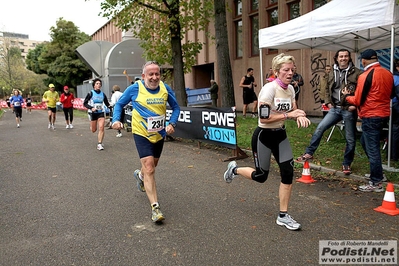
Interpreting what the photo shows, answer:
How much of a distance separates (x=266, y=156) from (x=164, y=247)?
1591mm

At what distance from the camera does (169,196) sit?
18.4ft

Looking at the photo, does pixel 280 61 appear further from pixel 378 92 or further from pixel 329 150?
pixel 329 150

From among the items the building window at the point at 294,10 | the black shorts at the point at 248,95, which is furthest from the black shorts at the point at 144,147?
the building window at the point at 294,10

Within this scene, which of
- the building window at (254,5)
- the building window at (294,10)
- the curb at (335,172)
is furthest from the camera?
the building window at (254,5)

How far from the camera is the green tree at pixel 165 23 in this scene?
46.2 ft

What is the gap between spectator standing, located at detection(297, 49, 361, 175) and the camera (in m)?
6.22

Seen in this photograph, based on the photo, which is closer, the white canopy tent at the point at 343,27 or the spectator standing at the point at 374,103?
the spectator standing at the point at 374,103

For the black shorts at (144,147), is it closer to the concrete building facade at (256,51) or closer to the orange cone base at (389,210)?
the orange cone base at (389,210)

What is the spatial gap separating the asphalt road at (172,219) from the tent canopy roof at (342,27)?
3014mm

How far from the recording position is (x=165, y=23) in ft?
49.2

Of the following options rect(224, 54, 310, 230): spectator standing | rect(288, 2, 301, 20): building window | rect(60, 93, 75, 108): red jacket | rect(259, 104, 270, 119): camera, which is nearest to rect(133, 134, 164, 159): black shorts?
rect(224, 54, 310, 230): spectator standing

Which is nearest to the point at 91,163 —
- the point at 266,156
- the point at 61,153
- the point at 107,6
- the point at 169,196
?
the point at 61,153

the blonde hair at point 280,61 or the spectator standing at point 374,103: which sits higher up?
the blonde hair at point 280,61

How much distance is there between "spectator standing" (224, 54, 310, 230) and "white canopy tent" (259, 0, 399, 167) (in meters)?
3.06
